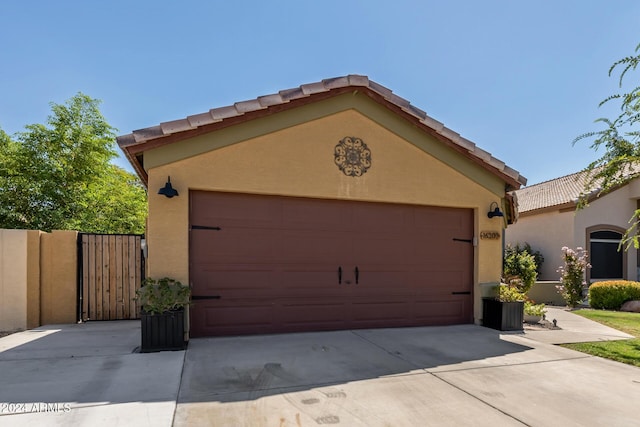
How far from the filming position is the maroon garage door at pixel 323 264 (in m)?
6.21

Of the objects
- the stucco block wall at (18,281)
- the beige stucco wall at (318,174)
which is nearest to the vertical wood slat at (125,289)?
the stucco block wall at (18,281)

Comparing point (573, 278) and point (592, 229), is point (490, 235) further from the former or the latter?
point (592, 229)

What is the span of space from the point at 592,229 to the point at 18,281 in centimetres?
1913

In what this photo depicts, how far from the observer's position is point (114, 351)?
526cm

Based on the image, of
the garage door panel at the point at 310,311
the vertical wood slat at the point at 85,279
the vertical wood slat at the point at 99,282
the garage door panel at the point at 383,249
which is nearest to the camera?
the garage door panel at the point at 310,311

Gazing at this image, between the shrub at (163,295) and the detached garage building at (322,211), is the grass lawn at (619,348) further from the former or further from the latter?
the shrub at (163,295)

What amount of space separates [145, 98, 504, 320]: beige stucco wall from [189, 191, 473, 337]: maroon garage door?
9.4 inches

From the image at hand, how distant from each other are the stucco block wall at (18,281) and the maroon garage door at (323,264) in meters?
3.79

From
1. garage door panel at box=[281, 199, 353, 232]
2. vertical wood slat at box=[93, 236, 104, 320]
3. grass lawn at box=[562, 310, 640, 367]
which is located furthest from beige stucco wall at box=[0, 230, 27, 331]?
grass lawn at box=[562, 310, 640, 367]

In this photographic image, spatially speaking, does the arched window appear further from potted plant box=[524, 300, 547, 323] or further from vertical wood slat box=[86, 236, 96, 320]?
vertical wood slat box=[86, 236, 96, 320]

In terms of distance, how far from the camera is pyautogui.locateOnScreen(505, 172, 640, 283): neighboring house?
14719 millimetres

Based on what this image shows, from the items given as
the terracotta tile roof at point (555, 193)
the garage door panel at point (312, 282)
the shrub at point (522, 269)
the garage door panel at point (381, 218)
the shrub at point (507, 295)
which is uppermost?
the terracotta tile roof at point (555, 193)

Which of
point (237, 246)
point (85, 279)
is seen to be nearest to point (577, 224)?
point (237, 246)

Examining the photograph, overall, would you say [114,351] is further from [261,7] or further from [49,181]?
[49,181]
